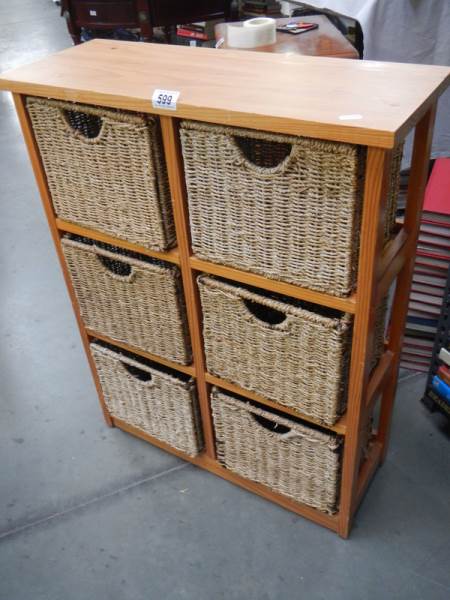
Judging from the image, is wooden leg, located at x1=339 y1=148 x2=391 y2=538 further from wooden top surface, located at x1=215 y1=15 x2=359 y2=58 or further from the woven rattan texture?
wooden top surface, located at x1=215 y1=15 x2=359 y2=58

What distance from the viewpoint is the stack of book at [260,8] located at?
11.8ft

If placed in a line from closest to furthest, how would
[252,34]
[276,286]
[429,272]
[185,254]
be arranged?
[276,286] → [185,254] → [429,272] → [252,34]

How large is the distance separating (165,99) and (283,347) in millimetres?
542

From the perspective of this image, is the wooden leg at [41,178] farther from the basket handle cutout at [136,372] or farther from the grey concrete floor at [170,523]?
the grey concrete floor at [170,523]

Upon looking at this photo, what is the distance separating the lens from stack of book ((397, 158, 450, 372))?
5.68 feet

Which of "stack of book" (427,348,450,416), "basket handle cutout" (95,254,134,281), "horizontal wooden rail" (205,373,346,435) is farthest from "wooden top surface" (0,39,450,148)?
"stack of book" (427,348,450,416)

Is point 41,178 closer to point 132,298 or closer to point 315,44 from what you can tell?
point 132,298

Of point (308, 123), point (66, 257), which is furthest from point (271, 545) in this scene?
point (308, 123)

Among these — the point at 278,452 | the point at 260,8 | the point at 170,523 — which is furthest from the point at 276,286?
the point at 260,8

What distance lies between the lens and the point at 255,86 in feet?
3.45

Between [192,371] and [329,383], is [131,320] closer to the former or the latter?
[192,371]

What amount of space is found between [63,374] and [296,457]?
1.00 m

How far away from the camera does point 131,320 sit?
4.67 ft

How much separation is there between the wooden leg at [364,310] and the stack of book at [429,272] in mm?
681
